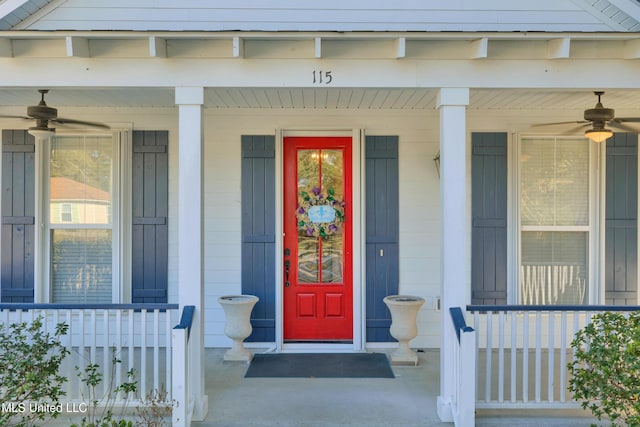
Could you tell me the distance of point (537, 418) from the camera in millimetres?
3357

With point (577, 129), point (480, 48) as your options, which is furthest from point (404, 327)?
point (480, 48)

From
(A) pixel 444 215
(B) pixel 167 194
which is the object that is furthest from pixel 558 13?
(B) pixel 167 194

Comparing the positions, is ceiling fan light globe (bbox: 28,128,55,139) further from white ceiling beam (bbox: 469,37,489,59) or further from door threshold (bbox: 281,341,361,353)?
white ceiling beam (bbox: 469,37,489,59)

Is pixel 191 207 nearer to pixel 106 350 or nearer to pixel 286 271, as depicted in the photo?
pixel 106 350

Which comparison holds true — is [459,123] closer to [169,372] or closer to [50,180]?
[169,372]

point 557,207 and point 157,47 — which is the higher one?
point 157,47

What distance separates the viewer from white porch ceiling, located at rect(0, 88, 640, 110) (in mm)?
4133

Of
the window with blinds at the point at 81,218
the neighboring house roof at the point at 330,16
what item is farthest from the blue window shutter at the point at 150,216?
the neighboring house roof at the point at 330,16

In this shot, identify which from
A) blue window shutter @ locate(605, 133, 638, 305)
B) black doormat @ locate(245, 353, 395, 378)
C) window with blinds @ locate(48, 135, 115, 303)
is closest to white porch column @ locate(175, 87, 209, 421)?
black doormat @ locate(245, 353, 395, 378)

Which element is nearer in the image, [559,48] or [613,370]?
[613,370]

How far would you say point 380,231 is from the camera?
4.93 m

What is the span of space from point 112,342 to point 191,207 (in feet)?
7.60

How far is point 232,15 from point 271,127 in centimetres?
151

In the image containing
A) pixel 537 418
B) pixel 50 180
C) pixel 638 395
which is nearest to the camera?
pixel 638 395
